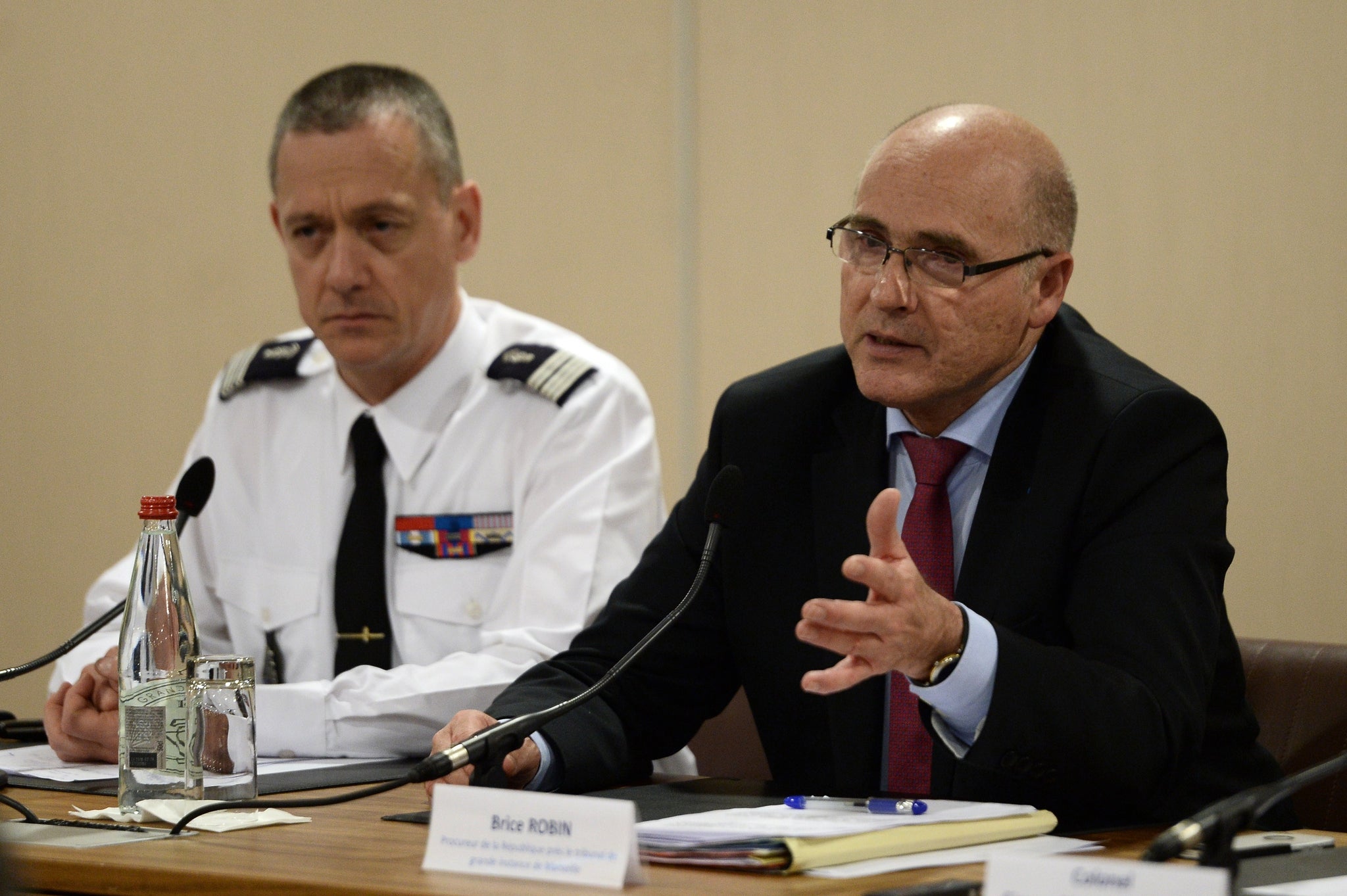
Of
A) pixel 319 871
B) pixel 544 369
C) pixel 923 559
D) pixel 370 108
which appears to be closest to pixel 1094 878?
pixel 319 871

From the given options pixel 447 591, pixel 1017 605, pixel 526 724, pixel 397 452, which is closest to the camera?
pixel 526 724

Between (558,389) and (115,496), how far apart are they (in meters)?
1.55

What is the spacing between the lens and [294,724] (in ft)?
6.70

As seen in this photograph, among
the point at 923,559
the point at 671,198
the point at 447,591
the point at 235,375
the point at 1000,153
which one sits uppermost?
the point at 671,198

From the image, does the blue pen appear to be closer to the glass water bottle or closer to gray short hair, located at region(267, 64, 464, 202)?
the glass water bottle

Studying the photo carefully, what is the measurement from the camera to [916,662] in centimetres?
140

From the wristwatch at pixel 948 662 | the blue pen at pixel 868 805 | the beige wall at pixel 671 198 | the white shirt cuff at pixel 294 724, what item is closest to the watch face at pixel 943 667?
the wristwatch at pixel 948 662

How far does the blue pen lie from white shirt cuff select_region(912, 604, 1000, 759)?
94mm

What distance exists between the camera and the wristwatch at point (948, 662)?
141 centimetres

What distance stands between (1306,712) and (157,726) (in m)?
1.38

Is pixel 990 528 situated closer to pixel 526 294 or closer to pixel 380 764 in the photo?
pixel 380 764

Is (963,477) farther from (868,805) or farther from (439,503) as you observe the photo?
(439,503)

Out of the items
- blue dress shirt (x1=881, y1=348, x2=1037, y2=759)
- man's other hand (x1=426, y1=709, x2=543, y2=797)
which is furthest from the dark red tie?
man's other hand (x1=426, y1=709, x2=543, y2=797)

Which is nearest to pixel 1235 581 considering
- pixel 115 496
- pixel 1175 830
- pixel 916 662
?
pixel 916 662
